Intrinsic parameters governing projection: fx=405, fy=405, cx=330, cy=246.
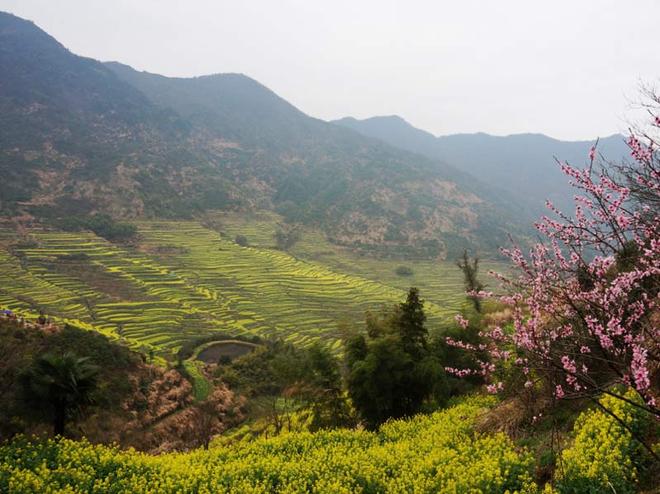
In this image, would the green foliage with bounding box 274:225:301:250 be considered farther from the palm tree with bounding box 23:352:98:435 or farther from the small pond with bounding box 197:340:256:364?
the palm tree with bounding box 23:352:98:435

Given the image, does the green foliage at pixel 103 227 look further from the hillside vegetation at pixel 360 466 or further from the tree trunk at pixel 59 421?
the hillside vegetation at pixel 360 466

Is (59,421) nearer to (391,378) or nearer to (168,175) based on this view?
(391,378)

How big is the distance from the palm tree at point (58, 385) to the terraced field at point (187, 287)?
2607cm

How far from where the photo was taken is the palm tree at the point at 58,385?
51.9ft

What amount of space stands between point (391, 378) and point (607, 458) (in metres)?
11.1

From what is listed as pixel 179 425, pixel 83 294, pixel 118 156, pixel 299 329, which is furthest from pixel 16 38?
pixel 179 425

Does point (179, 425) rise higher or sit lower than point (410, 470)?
lower

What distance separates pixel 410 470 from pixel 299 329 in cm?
4627

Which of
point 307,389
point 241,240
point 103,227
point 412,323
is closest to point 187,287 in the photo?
point 103,227

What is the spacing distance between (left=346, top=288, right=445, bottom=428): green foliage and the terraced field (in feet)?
96.8

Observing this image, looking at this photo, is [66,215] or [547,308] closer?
[547,308]

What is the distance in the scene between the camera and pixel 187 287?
67.8 meters

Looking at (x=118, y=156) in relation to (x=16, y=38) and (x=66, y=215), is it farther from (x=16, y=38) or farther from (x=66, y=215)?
(x=16, y=38)

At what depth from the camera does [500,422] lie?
40.1 ft
